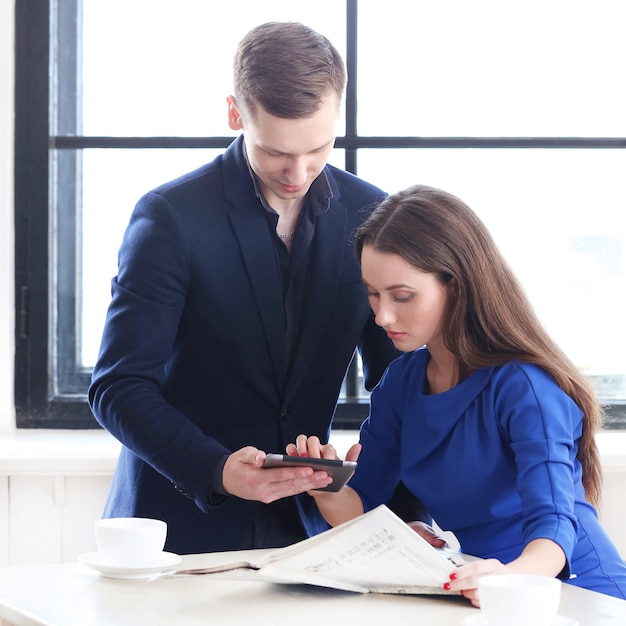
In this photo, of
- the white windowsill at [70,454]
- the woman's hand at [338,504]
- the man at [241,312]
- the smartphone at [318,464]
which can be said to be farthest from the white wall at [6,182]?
the smartphone at [318,464]

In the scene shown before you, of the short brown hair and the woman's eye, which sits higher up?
the short brown hair

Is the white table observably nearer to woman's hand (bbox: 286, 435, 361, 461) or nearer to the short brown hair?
woman's hand (bbox: 286, 435, 361, 461)

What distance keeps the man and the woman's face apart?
17cm

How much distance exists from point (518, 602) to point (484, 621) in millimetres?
85

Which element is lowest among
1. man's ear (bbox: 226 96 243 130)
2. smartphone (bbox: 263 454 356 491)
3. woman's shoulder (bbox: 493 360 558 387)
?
smartphone (bbox: 263 454 356 491)

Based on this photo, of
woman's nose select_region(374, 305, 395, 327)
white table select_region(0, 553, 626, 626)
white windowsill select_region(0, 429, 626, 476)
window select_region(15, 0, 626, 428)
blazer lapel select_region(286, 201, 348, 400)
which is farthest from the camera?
window select_region(15, 0, 626, 428)

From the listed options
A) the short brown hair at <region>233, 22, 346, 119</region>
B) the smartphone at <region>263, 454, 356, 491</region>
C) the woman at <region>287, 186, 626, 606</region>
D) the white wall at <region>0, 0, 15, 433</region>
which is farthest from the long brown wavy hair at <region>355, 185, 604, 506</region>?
the white wall at <region>0, 0, 15, 433</region>

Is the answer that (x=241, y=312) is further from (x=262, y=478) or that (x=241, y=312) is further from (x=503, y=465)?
(x=503, y=465)

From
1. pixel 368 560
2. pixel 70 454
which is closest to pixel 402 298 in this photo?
pixel 368 560

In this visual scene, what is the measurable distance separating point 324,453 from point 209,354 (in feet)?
1.11

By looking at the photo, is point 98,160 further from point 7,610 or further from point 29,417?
point 7,610

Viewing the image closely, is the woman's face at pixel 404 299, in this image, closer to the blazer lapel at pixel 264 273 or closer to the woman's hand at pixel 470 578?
the blazer lapel at pixel 264 273

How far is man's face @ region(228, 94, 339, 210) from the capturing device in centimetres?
166

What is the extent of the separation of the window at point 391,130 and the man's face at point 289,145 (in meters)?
0.95
